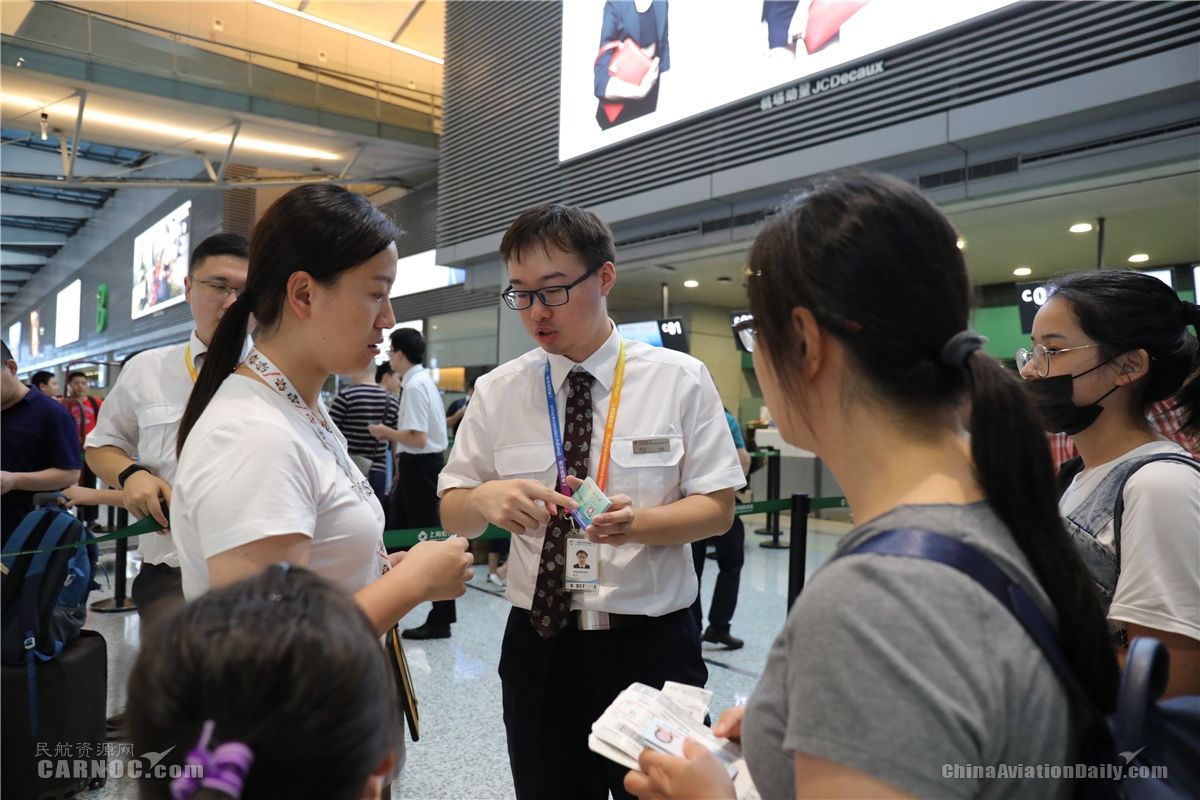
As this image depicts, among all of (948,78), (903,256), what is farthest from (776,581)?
(903,256)

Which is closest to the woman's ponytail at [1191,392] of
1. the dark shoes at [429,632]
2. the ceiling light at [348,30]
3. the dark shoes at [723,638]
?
the dark shoes at [723,638]

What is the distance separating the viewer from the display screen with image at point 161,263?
1816 cm

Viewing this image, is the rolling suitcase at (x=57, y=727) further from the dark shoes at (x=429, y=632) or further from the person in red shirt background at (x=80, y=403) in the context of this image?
the person in red shirt background at (x=80, y=403)

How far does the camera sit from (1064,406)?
5.60 ft

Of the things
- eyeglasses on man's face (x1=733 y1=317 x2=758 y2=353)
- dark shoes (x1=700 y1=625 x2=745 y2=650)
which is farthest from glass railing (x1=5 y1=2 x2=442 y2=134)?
eyeglasses on man's face (x1=733 y1=317 x2=758 y2=353)

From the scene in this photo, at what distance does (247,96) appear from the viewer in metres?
11.5

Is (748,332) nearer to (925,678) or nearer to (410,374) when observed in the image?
(925,678)

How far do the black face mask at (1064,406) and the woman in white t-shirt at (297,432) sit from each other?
1.34m

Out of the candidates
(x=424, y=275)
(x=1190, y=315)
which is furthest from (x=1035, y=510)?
(x=424, y=275)

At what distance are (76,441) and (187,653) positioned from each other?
10.8 feet

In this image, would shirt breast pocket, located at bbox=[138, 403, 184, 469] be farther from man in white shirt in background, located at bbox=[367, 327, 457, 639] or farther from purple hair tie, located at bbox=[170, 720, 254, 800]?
man in white shirt in background, located at bbox=[367, 327, 457, 639]

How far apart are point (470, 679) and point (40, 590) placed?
6.50 ft

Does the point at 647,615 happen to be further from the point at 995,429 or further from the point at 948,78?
the point at 948,78

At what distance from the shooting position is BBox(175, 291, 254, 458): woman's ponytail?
54.8 inches
